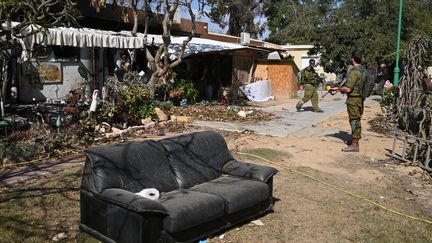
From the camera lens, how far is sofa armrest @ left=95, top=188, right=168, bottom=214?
12.4ft

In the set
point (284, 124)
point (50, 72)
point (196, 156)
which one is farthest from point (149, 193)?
point (50, 72)

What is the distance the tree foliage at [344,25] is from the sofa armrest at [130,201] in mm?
17455

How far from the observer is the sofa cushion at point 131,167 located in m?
4.24

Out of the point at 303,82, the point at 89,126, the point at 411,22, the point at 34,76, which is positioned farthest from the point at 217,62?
the point at 411,22

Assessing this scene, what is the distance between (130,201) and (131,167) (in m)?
0.71

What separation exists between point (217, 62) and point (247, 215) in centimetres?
1493

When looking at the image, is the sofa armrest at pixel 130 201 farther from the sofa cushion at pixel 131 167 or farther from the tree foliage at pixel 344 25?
the tree foliage at pixel 344 25

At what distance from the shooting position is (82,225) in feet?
14.5

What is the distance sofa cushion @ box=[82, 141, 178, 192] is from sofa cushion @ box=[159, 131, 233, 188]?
0.12 m

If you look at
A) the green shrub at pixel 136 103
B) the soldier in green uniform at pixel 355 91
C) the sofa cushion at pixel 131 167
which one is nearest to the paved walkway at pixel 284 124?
the green shrub at pixel 136 103

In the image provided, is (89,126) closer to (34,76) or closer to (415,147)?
(34,76)

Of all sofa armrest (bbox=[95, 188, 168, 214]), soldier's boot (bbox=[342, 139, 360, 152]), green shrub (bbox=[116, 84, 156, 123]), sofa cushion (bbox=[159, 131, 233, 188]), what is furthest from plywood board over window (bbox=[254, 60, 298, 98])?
sofa armrest (bbox=[95, 188, 168, 214])

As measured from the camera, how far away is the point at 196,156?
5258 millimetres

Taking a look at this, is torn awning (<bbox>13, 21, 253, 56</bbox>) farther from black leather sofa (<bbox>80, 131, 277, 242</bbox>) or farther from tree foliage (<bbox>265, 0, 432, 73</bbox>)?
tree foliage (<bbox>265, 0, 432, 73</bbox>)
